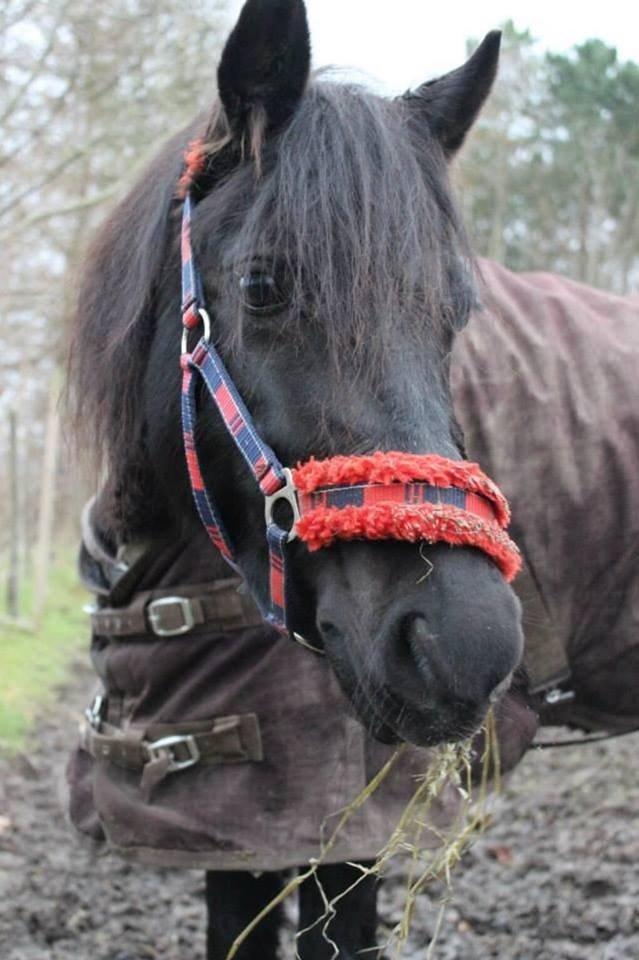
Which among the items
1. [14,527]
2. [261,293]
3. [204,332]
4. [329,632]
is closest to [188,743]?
[329,632]

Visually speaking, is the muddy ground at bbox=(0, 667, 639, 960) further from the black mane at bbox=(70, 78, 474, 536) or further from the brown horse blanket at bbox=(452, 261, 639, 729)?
the black mane at bbox=(70, 78, 474, 536)

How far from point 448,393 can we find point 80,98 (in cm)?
614

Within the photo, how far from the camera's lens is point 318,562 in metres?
1.88

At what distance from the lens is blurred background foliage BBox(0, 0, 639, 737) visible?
6312 millimetres

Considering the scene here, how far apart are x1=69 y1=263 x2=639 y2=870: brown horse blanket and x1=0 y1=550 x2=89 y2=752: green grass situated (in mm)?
3968

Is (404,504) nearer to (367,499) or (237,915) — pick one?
(367,499)

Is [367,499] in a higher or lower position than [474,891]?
higher

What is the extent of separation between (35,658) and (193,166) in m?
7.32

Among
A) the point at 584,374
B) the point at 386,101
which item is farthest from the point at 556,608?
the point at 386,101

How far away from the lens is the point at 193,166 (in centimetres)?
231

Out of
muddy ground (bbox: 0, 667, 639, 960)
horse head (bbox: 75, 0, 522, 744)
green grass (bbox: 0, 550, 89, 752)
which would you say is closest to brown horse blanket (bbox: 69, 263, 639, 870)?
horse head (bbox: 75, 0, 522, 744)

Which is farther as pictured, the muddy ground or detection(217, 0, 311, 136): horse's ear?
the muddy ground

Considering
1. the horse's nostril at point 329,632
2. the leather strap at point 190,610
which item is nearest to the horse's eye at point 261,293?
the horse's nostril at point 329,632

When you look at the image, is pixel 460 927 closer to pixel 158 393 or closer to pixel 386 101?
pixel 158 393
